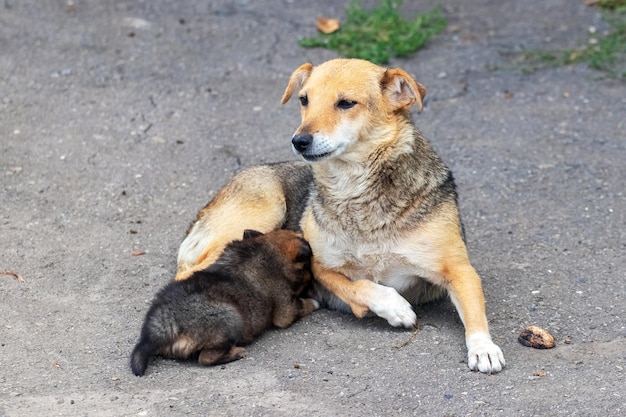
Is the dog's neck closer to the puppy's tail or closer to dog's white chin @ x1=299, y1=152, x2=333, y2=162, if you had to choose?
dog's white chin @ x1=299, y1=152, x2=333, y2=162

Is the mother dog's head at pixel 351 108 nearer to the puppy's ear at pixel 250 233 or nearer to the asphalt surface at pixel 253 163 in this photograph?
the puppy's ear at pixel 250 233

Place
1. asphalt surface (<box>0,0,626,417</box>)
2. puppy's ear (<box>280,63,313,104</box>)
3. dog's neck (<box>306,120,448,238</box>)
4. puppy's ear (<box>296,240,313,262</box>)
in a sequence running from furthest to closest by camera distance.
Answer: puppy's ear (<box>280,63,313,104</box>), puppy's ear (<box>296,240,313,262</box>), dog's neck (<box>306,120,448,238</box>), asphalt surface (<box>0,0,626,417</box>)

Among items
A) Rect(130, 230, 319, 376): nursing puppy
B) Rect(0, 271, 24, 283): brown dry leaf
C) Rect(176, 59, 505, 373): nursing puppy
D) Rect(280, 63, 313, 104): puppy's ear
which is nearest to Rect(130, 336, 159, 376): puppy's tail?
Rect(130, 230, 319, 376): nursing puppy

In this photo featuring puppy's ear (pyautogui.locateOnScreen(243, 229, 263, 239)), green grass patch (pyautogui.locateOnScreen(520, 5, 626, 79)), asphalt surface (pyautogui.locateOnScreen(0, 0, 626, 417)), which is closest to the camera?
asphalt surface (pyautogui.locateOnScreen(0, 0, 626, 417))

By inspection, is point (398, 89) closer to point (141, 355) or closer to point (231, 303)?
point (231, 303)

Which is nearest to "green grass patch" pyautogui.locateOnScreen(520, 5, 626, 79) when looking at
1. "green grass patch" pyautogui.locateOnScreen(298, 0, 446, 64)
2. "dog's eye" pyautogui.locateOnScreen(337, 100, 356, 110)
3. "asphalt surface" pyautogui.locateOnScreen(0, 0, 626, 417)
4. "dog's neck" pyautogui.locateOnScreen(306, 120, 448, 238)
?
"asphalt surface" pyautogui.locateOnScreen(0, 0, 626, 417)

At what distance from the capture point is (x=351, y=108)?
5.48 metres

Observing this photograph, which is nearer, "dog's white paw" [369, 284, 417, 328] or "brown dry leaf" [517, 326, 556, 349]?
"brown dry leaf" [517, 326, 556, 349]

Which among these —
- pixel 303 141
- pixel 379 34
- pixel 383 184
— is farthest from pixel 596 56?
pixel 303 141

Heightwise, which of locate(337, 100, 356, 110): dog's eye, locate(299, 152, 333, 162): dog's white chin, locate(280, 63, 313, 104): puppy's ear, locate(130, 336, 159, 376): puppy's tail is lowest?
locate(130, 336, 159, 376): puppy's tail

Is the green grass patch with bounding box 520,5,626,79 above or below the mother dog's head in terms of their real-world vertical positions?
below

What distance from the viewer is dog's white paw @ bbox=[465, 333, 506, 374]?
4910 mm

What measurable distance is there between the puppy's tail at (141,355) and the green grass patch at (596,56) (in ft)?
19.0

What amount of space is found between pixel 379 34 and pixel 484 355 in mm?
5633
